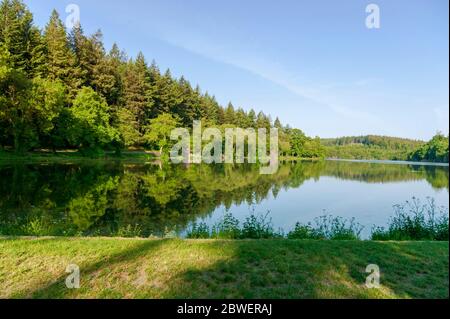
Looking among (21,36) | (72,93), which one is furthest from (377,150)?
(21,36)

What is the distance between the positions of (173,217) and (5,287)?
8521 millimetres

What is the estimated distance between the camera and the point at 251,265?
5.83m

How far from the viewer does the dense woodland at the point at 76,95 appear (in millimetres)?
36969

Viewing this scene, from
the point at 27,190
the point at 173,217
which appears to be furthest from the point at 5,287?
the point at 27,190

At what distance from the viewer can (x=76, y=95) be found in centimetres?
5041

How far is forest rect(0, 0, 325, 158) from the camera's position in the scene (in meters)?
36.9

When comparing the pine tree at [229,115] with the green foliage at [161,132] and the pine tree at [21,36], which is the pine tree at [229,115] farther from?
the pine tree at [21,36]

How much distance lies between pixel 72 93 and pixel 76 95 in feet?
5.10
